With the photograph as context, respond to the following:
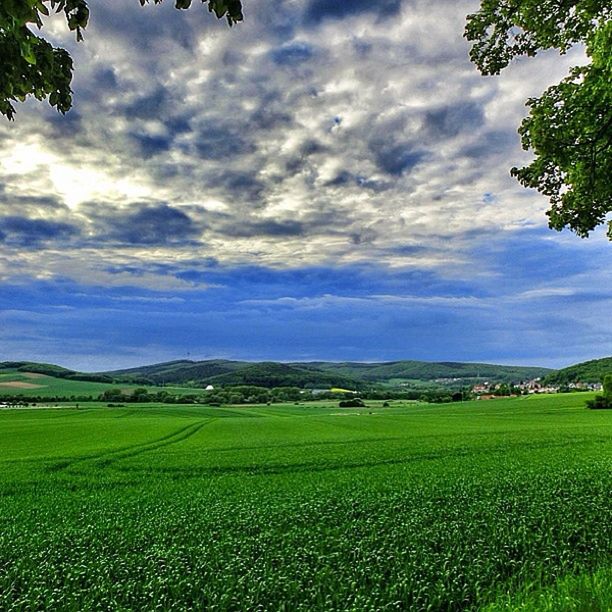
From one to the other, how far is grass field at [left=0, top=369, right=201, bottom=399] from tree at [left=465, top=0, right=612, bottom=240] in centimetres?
13280

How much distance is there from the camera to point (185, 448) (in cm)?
3388

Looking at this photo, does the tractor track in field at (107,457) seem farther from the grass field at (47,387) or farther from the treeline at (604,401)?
the grass field at (47,387)

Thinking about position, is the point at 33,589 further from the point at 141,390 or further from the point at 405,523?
the point at 141,390

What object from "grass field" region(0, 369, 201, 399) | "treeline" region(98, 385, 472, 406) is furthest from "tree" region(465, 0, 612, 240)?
"grass field" region(0, 369, 201, 399)

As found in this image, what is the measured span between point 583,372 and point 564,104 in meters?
166

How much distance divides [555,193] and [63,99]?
54.1 feet

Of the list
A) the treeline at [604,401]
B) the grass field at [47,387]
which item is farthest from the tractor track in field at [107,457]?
the grass field at [47,387]

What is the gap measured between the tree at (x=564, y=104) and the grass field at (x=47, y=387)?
5229 inches

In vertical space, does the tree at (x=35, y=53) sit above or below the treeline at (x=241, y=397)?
above

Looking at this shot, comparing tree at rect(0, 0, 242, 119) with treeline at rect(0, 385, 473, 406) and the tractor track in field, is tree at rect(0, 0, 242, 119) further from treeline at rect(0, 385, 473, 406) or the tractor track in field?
treeline at rect(0, 385, 473, 406)

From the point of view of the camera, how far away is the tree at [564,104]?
13523 mm

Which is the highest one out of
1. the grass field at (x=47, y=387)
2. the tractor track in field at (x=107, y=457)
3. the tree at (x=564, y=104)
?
the tree at (x=564, y=104)

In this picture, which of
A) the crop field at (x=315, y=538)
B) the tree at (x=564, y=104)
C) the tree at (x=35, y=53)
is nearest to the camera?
the tree at (x=35, y=53)

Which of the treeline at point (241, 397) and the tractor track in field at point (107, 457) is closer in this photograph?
the tractor track in field at point (107, 457)
